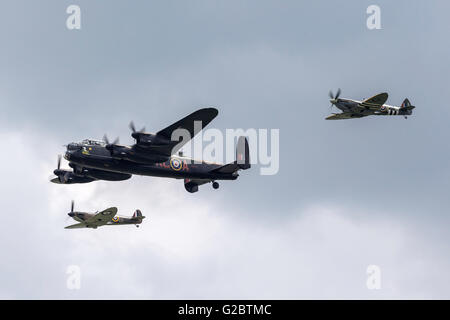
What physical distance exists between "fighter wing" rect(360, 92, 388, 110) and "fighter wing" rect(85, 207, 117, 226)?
87.4ft

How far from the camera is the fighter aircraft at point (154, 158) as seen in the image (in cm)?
4428

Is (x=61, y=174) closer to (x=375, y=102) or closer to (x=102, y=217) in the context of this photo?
(x=102, y=217)

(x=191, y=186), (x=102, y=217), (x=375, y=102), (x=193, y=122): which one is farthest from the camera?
(x=102, y=217)

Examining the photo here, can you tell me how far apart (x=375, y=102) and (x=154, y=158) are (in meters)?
24.5

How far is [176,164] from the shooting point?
47.3m

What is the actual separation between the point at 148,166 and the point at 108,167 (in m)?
2.98

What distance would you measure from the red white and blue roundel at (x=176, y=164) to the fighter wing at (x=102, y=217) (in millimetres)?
15621

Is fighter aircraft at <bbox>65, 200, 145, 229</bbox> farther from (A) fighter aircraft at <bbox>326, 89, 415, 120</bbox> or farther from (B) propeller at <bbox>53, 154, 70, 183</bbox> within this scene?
(A) fighter aircraft at <bbox>326, 89, 415, 120</bbox>

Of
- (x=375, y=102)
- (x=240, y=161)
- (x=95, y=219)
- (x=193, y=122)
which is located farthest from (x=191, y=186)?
(x=375, y=102)

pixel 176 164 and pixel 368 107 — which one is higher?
pixel 368 107

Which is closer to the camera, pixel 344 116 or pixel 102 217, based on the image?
pixel 102 217

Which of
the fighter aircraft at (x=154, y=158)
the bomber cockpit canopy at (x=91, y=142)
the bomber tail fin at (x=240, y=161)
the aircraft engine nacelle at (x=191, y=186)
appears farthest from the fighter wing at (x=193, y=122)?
the aircraft engine nacelle at (x=191, y=186)
